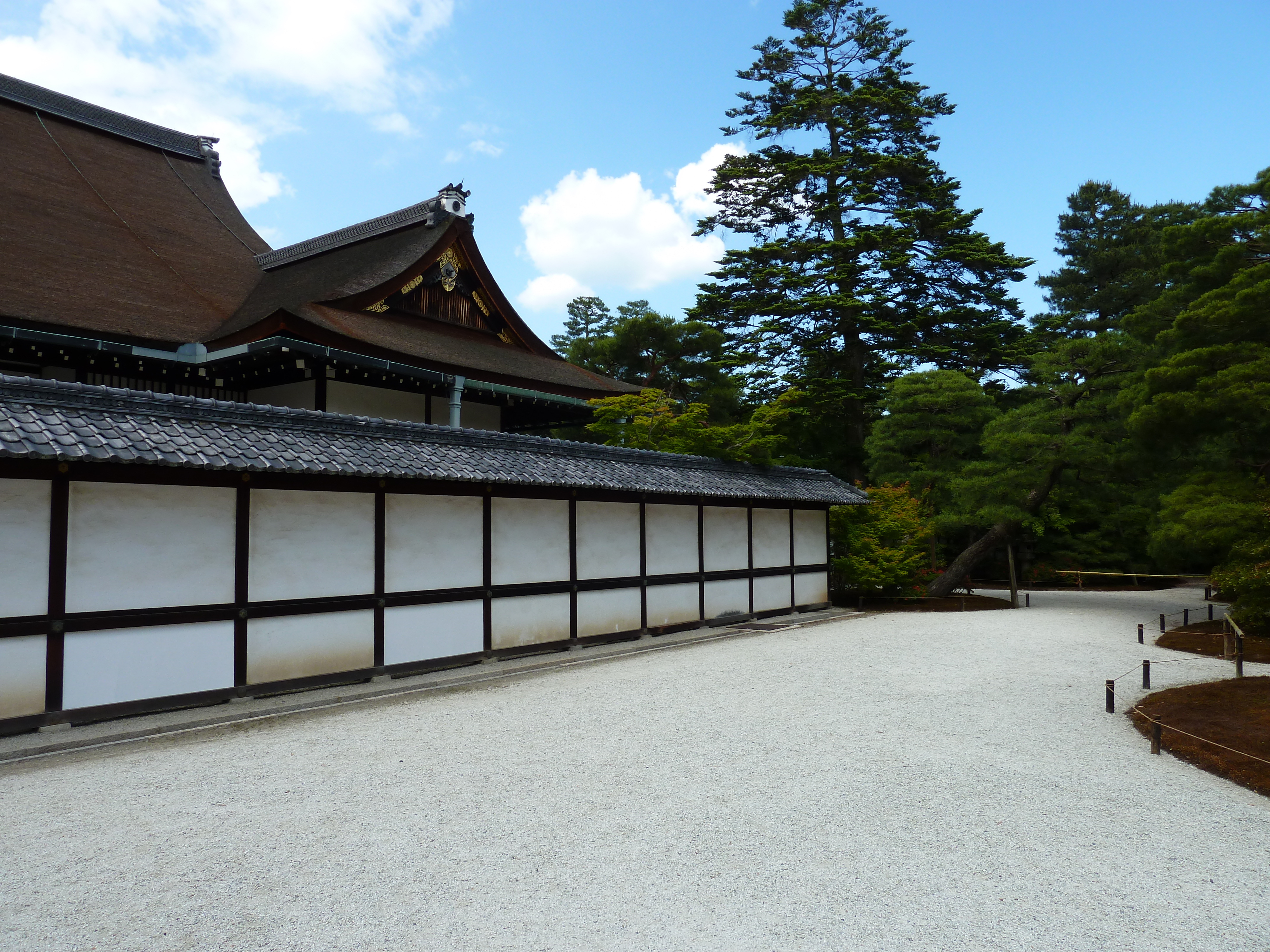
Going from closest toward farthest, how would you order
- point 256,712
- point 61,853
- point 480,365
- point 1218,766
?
point 61,853
point 1218,766
point 256,712
point 480,365

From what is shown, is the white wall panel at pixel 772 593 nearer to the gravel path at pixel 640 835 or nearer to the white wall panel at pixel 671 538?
the white wall panel at pixel 671 538

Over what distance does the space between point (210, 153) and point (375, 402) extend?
420 inches

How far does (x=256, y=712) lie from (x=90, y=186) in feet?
41.8

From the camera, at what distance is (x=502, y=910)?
3393mm

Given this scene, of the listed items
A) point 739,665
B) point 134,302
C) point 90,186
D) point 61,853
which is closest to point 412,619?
point 739,665

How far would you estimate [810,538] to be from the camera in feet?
54.5

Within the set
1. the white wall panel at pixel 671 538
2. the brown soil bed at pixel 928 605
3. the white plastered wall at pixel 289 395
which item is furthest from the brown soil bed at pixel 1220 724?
the white plastered wall at pixel 289 395

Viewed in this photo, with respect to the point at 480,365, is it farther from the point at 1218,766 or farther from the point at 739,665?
the point at 1218,766

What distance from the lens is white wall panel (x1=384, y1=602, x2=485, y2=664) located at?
8.78m

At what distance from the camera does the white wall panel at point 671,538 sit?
12.4 meters

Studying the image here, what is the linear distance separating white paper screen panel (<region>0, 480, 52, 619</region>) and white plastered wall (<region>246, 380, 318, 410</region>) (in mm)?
5591

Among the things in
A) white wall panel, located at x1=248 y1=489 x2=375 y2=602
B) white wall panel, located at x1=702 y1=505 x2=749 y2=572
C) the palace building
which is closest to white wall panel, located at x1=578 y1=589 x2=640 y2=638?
the palace building

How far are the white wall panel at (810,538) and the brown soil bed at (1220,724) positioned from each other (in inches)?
323

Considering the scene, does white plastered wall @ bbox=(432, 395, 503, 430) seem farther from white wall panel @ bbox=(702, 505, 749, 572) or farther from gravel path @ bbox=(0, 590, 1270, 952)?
gravel path @ bbox=(0, 590, 1270, 952)
